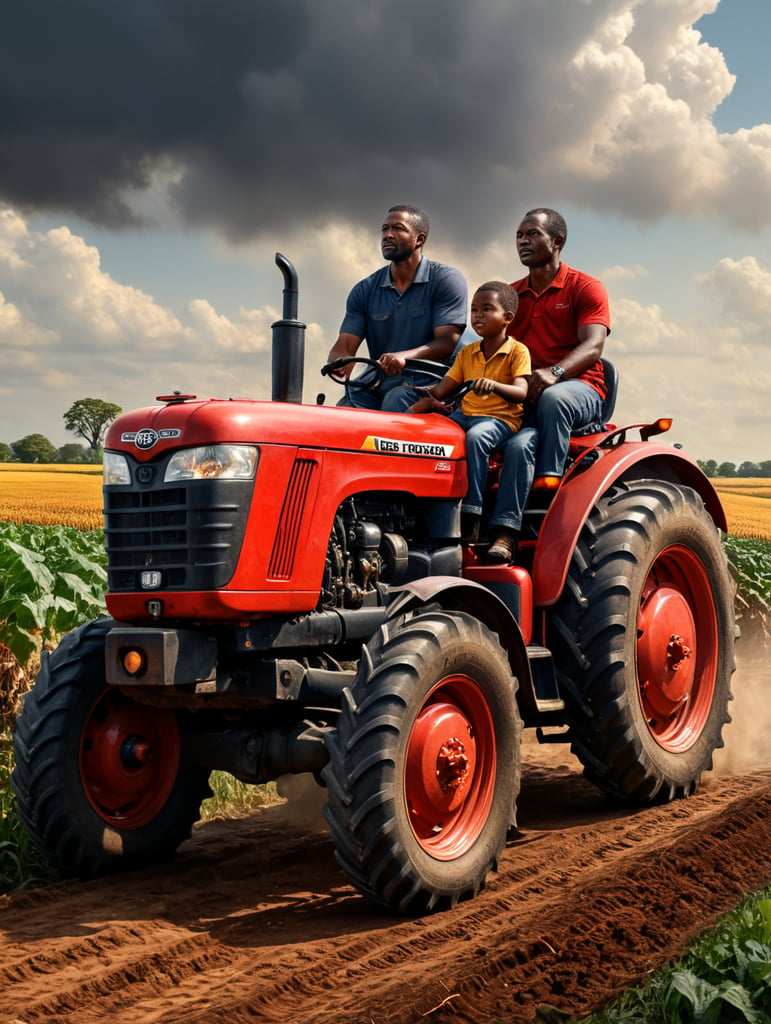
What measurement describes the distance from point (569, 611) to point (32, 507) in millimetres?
20352

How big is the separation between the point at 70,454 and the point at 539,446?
59.6 m

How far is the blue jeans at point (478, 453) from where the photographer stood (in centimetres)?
543

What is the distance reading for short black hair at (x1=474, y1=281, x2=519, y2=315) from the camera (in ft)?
18.4

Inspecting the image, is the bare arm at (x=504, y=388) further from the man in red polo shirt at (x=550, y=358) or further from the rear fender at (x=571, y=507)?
the rear fender at (x=571, y=507)

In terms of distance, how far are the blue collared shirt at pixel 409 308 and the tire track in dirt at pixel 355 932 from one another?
2510mm

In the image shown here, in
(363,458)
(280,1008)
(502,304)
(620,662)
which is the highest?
(502,304)

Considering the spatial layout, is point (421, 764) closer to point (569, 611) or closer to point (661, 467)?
point (569, 611)

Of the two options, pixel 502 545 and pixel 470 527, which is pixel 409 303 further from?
pixel 502 545

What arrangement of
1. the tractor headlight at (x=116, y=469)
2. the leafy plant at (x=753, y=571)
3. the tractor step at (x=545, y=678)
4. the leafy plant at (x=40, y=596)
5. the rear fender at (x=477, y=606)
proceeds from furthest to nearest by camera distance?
1. the leafy plant at (x=753, y=571)
2. the leafy plant at (x=40, y=596)
3. the tractor step at (x=545, y=678)
4. the tractor headlight at (x=116, y=469)
5. the rear fender at (x=477, y=606)

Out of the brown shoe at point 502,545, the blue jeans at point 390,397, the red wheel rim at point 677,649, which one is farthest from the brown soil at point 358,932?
the blue jeans at point 390,397

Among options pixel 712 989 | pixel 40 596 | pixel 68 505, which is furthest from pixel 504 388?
pixel 68 505

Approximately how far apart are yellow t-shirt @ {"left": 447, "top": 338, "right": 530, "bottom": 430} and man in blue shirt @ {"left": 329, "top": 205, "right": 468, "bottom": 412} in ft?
0.87

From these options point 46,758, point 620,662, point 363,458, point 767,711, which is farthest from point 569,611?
point 767,711

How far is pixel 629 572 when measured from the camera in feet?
18.3
